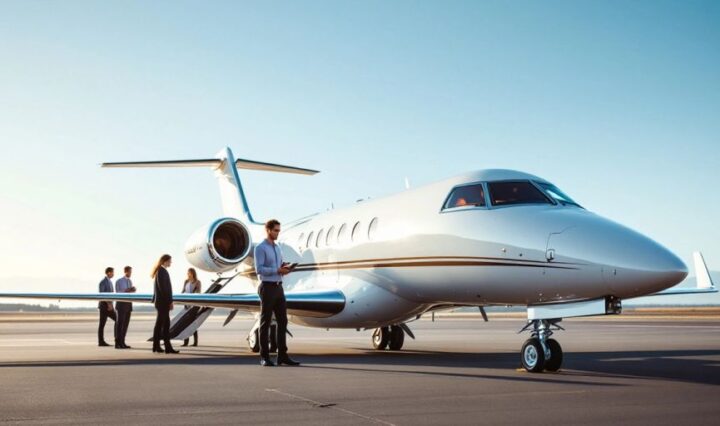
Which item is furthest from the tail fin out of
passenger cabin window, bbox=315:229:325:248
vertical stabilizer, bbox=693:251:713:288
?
vertical stabilizer, bbox=693:251:713:288

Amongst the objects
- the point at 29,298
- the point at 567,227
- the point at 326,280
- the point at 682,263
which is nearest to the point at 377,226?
the point at 326,280

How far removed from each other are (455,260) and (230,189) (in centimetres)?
1116

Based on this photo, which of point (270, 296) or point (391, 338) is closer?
point (270, 296)

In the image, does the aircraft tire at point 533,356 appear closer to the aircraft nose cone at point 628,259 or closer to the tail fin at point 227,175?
the aircraft nose cone at point 628,259

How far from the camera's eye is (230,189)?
20.2 m

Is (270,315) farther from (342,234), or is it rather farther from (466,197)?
(342,234)

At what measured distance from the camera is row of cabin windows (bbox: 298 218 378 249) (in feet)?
41.5

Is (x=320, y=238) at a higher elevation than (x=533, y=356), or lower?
higher

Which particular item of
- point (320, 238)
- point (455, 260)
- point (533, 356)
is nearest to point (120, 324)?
point (320, 238)

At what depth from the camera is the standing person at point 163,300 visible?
13422 millimetres

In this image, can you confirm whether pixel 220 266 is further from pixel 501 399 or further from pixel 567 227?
pixel 501 399

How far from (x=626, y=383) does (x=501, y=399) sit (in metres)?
2.08

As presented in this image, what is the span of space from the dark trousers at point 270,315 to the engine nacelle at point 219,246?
18.3ft

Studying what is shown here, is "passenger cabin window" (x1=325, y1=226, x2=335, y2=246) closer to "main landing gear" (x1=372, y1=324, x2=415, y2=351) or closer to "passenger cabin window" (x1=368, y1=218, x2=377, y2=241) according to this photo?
"passenger cabin window" (x1=368, y1=218, x2=377, y2=241)
